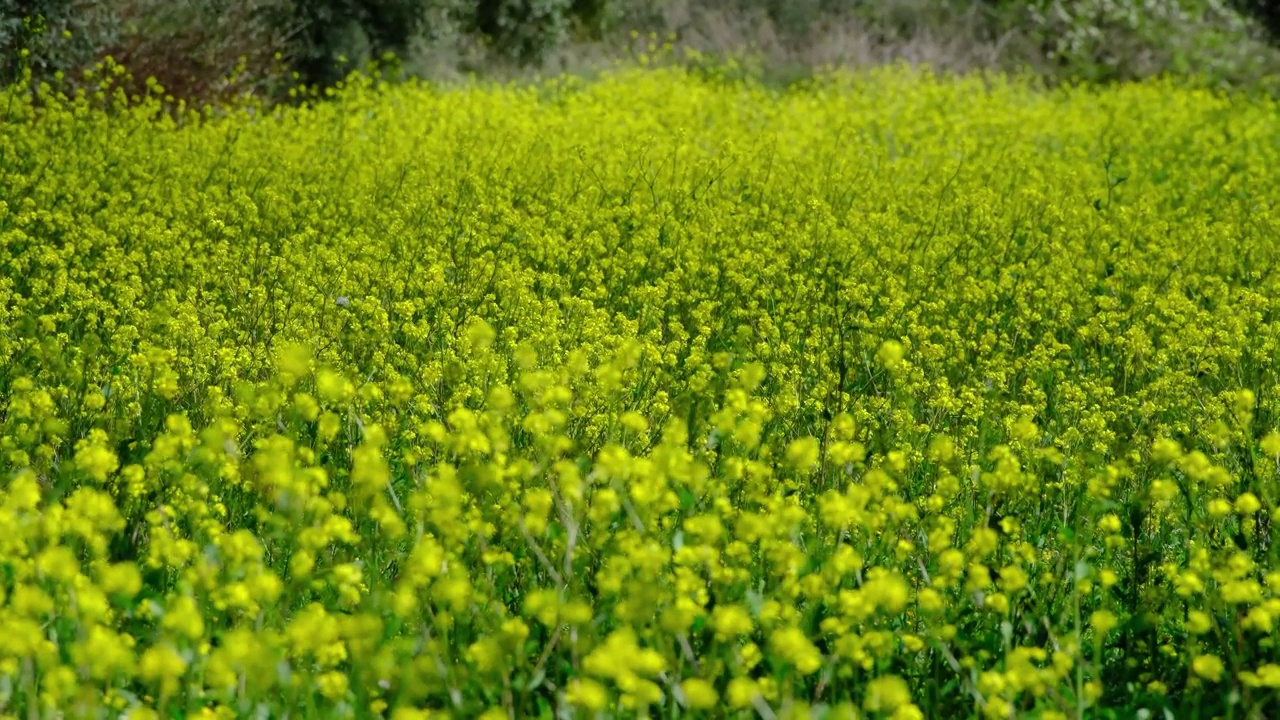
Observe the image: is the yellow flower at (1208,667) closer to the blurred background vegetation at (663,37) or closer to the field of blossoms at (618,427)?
the field of blossoms at (618,427)

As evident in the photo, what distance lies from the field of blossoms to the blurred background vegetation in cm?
105

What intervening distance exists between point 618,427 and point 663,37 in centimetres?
1166

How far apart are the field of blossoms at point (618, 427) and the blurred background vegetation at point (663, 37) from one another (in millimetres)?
1051

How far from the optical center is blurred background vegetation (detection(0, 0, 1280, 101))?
1019cm

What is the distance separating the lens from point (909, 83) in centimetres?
1337

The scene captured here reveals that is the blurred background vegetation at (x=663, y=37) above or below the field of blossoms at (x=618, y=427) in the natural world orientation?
below

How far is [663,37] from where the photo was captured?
49.5 feet

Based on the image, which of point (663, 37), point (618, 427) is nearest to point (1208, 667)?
point (618, 427)

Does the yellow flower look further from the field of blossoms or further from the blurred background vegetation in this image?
the blurred background vegetation

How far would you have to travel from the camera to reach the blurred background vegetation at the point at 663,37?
401 inches

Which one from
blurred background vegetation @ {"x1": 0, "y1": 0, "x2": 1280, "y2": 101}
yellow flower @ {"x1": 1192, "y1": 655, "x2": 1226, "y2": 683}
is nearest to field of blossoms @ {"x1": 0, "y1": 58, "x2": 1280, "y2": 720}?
yellow flower @ {"x1": 1192, "y1": 655, "x2": 1226, "y2": 683}

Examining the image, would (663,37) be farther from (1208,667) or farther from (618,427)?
(1208,667)

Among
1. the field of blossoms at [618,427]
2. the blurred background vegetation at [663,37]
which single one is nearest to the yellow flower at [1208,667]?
the field of blossoms at [618,427]

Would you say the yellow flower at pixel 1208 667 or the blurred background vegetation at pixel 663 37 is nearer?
the yellow flower at pixel 1208 667
